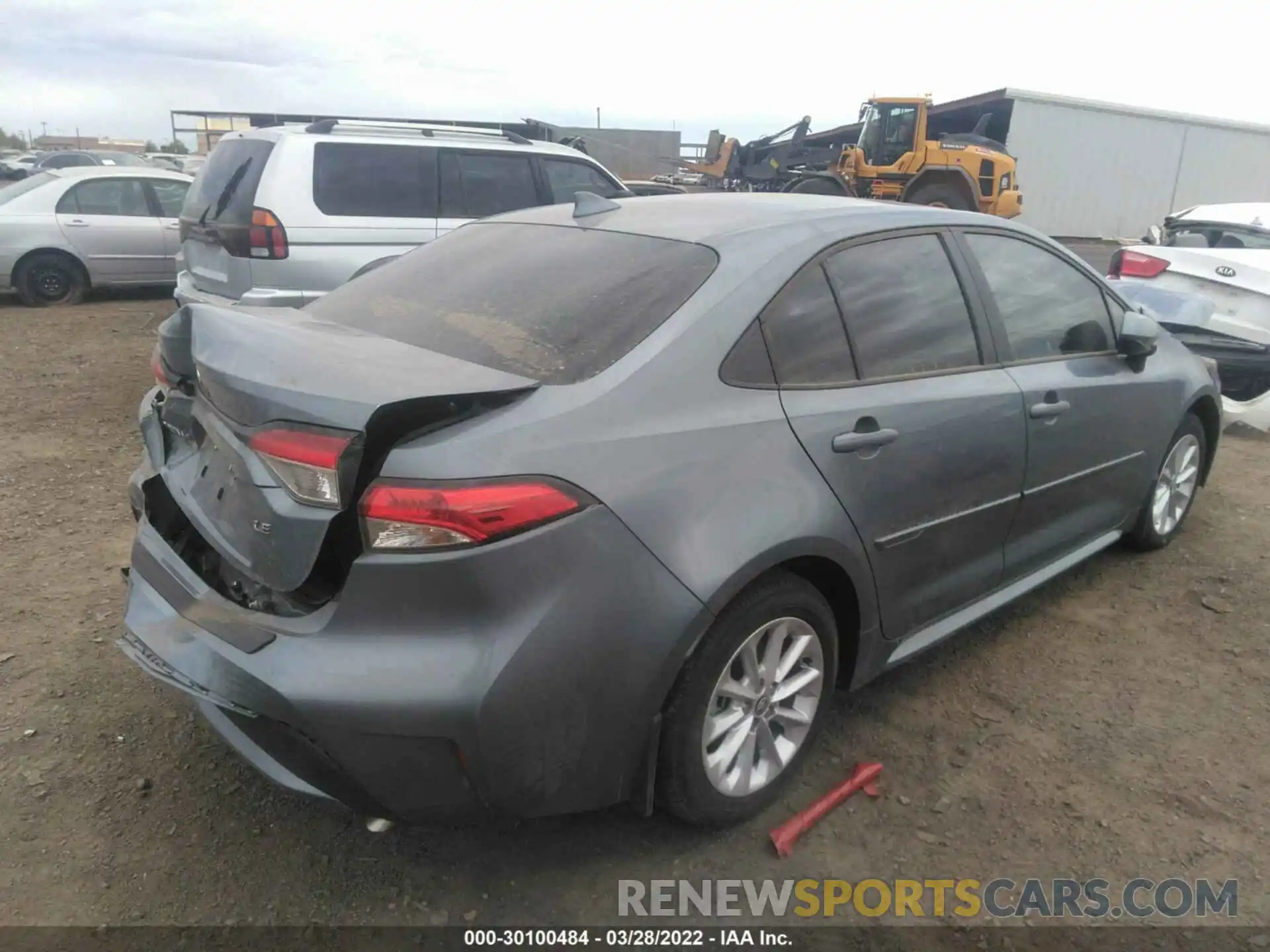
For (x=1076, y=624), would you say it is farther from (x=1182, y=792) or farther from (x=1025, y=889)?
(x=1025, y=889)

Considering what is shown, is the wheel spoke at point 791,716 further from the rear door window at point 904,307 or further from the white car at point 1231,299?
the white car at point 1231,299

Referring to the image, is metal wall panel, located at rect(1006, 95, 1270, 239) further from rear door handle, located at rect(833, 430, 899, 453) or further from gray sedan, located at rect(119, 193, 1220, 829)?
rear door handle, located at rect(833, 430, 899, 453)

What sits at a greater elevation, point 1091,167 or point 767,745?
point 1091,167

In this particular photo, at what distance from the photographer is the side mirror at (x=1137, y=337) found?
12.0 ft

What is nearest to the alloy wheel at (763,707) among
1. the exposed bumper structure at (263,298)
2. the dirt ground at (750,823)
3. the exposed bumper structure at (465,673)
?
the dirt ground at (750,823)

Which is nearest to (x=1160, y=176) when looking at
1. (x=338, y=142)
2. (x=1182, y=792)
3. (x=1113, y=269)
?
(x=1113, y=269)

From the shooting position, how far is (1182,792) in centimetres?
271

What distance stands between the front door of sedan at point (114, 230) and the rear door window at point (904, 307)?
9.58 metres

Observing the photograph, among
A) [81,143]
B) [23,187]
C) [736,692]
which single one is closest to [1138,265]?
[736,692]

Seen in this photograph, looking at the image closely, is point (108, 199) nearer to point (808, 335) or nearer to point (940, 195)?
point (808, 335)

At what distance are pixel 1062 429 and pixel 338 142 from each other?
5111 millimetres

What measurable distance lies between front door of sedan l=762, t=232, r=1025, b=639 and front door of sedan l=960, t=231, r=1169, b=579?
14 centimetres

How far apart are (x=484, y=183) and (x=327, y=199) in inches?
50.6

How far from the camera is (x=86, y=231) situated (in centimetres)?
983
